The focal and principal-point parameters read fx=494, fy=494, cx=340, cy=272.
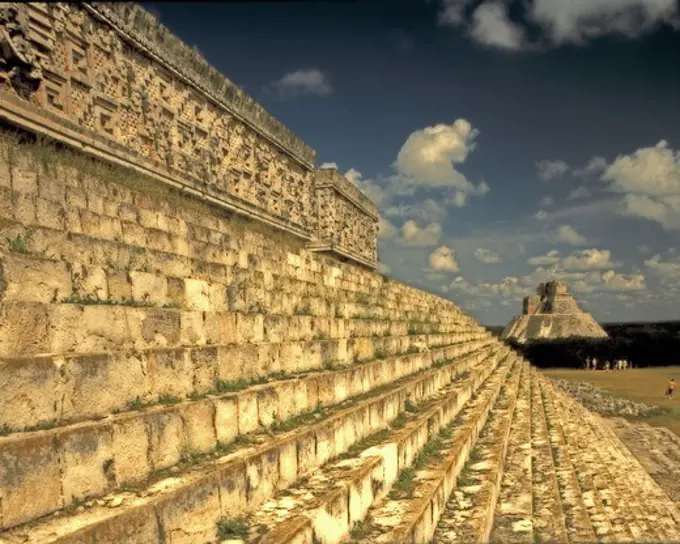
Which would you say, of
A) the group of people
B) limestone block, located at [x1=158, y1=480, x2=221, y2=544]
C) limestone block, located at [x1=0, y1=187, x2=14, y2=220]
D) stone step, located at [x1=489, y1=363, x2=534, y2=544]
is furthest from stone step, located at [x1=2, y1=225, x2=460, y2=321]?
the group of people

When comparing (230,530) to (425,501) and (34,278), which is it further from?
(34,278)

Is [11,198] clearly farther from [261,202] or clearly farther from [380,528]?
[261,202]

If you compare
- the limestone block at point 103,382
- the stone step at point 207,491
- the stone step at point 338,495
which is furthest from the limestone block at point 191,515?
the limestone block at point 103,382

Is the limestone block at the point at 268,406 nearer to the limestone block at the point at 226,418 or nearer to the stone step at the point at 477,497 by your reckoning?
the limestone block at the point at 226,418

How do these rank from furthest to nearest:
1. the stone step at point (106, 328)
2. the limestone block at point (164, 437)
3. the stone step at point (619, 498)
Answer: the stone step at point (619, 498), the limestone block at point (164, 437), the stone step at point (106, 328)

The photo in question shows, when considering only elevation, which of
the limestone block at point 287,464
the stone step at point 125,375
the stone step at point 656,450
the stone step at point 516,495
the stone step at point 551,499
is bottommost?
the stone step at point 656,450

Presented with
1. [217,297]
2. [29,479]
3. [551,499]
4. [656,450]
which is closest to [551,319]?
[656,450]

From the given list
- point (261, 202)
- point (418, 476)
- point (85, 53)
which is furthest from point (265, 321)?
point (261, 202)

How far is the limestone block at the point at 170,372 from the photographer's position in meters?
3.63

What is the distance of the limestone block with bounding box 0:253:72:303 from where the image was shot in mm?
3320

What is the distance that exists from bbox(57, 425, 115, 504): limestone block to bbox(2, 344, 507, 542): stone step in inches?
3.2

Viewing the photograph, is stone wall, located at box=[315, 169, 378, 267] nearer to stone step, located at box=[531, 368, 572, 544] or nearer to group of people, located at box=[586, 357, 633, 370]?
stone step, located at box=[531, 368, 572, 544]

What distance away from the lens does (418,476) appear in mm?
4773

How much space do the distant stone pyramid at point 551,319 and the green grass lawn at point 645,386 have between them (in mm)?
16061
